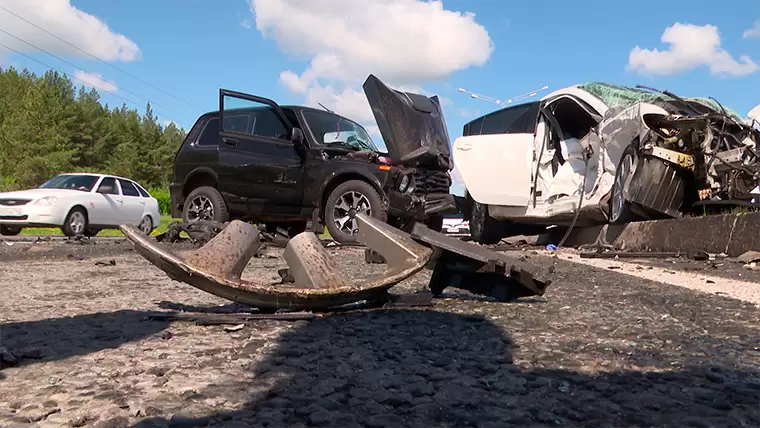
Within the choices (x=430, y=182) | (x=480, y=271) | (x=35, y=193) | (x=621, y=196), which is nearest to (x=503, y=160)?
(x=430, y=182)

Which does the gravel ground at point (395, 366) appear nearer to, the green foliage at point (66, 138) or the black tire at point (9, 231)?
the black tire at point (9, 231)

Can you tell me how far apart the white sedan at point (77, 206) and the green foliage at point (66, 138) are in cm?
2952

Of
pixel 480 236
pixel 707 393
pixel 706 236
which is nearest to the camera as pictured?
pixel 707 393

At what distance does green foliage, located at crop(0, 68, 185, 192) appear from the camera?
45.8m

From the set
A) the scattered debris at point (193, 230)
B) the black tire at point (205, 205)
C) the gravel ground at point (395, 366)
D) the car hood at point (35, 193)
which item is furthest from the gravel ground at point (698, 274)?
the car hood at point (35, 193)

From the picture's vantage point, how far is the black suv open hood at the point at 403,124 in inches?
335

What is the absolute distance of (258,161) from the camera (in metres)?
8.45

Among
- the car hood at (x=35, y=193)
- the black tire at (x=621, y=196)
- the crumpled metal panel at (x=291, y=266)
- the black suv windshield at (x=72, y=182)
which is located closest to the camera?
the crumpled metal panel at (x=291, y=266)

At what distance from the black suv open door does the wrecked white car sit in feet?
8.43

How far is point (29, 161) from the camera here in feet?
147

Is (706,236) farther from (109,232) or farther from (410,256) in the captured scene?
(109,232)

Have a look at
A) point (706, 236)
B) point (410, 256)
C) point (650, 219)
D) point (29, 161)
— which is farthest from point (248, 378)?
point (29, 161)

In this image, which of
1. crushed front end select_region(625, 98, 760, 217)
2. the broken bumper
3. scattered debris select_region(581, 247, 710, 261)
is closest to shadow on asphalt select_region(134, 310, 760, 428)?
scattered debris select_region(581, 247, 710, 261)

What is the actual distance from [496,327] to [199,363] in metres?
1.22
